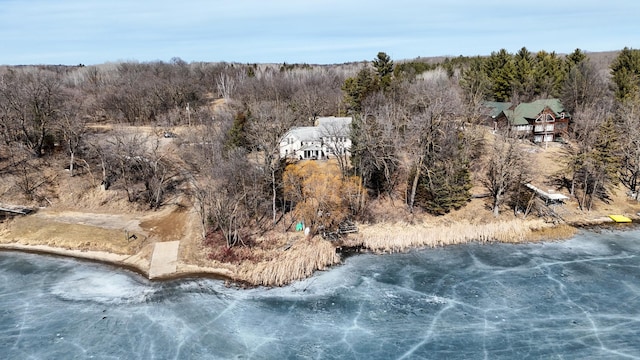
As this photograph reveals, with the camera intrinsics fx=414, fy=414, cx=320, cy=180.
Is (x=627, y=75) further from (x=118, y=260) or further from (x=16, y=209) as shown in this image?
(x=16, y=209)

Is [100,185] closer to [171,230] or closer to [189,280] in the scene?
[171,230]

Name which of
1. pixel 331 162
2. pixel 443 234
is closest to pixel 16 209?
pixel 331 162

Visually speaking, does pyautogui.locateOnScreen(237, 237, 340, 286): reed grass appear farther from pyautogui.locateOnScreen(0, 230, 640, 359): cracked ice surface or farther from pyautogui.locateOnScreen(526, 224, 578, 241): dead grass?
pyautogui.locateOnScreen(526, 224, 578, 241): dead grass

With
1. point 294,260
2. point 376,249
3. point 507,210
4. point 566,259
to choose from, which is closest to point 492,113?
point 507,210

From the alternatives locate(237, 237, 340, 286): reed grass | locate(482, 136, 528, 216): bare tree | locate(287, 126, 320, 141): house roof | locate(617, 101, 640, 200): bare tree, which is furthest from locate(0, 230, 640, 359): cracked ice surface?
locate(287, 126, 320, 141): house roof

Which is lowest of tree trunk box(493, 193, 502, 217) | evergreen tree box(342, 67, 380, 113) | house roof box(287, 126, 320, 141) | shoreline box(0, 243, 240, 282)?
shoreline box(0, 243, 240, 282)
